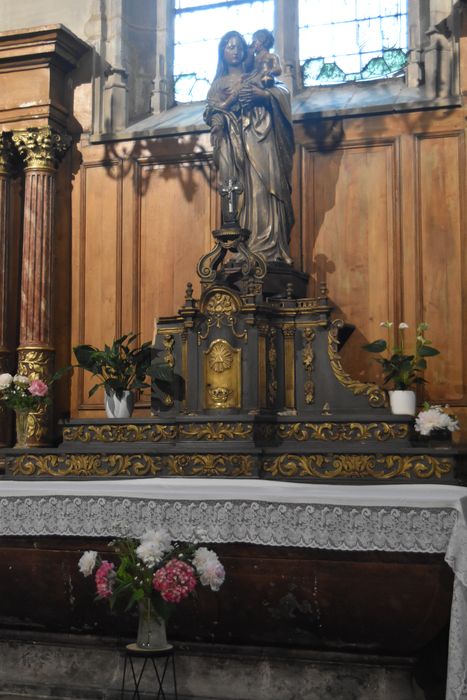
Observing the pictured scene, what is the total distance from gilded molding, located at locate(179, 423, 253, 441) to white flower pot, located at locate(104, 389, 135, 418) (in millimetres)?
908

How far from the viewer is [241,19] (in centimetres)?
1056

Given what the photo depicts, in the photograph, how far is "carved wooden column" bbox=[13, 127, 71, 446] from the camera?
951 centimetres

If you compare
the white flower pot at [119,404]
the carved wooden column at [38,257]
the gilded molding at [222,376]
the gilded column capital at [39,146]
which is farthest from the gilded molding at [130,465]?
the gilded column capital at [39,146]

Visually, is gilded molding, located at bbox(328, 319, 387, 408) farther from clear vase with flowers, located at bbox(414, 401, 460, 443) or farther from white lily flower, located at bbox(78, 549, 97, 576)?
white lily flower, located at bbox(78, 549, 97, 576)

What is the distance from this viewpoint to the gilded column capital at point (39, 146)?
31.9 feet

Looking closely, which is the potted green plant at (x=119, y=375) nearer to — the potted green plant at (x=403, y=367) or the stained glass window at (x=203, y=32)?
the potted green plant at (x=403, y=367)

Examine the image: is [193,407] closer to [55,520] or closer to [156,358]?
[156,358]

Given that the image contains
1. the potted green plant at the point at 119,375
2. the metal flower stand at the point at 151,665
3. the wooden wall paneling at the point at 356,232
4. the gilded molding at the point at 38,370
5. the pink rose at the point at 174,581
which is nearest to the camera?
the pink rose at the point at 174,581

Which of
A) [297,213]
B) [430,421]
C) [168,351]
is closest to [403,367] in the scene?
[430,421]

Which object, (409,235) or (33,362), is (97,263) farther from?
(409,235)

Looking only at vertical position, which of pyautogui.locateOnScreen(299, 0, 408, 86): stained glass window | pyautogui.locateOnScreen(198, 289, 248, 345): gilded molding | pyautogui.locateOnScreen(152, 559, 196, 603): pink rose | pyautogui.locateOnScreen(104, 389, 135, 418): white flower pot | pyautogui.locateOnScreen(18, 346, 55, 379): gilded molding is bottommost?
pyautogui.locateOnScreen(152, 559, 196, 603): pink rose

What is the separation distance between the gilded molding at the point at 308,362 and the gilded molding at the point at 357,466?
2.45 feet

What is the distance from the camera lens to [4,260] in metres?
9.80

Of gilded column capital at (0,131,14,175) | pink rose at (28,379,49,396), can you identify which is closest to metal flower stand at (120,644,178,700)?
pink rose at (28,379,49,396)
